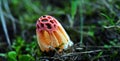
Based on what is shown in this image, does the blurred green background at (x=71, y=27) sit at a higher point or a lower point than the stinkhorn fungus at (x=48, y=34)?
lower

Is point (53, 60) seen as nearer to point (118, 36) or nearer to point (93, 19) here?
point (118, 36)

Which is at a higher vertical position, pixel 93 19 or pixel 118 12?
pixel 118 12

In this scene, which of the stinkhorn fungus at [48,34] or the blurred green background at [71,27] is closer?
the stinkhorn fungus at [48,34]

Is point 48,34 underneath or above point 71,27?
above

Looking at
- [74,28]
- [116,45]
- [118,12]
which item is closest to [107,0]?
[118,12]

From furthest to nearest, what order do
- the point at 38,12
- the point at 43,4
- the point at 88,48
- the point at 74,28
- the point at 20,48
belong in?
the point at 43,4, the point at 38,12, the point at 74,28, the point at 20,48, the point at 88,48
